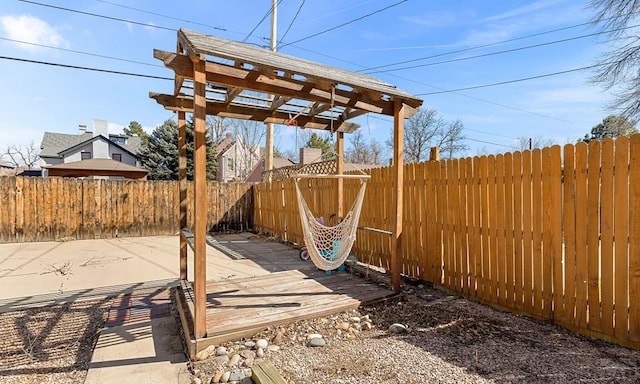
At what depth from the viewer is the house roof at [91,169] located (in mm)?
15070

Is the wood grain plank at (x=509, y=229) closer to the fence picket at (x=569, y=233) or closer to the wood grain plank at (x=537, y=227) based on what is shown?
the wood grain plank at (x=537, y=227)

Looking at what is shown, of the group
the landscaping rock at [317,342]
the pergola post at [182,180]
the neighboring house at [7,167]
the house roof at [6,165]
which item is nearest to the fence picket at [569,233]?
the landscaping rock at [317,342]

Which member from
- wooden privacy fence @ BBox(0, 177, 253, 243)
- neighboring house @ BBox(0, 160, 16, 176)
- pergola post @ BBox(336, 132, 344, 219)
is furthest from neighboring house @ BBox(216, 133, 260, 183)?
pergola post @ BBox(336, 132, 344, 219)

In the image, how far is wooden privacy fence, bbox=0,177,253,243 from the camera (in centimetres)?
756

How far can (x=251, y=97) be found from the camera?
374 centimetres

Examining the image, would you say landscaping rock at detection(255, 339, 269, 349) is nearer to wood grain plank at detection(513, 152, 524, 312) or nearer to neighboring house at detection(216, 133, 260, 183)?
A: wood grain plank at detection(513, 152, 524, 312)

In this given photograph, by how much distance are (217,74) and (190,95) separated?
1274 millimetres

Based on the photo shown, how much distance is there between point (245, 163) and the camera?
22.0 metres

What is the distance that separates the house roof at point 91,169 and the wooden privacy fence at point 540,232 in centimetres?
Answer: 1626

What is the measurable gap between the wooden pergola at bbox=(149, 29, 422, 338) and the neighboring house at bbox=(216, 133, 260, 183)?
17.7m

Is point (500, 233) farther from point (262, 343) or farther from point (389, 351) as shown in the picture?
point (262, 343)

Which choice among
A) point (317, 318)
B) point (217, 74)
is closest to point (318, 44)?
point (217, 74)

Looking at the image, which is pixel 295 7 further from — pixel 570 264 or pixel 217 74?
pixel 570 264

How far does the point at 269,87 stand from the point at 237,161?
69.0ft
